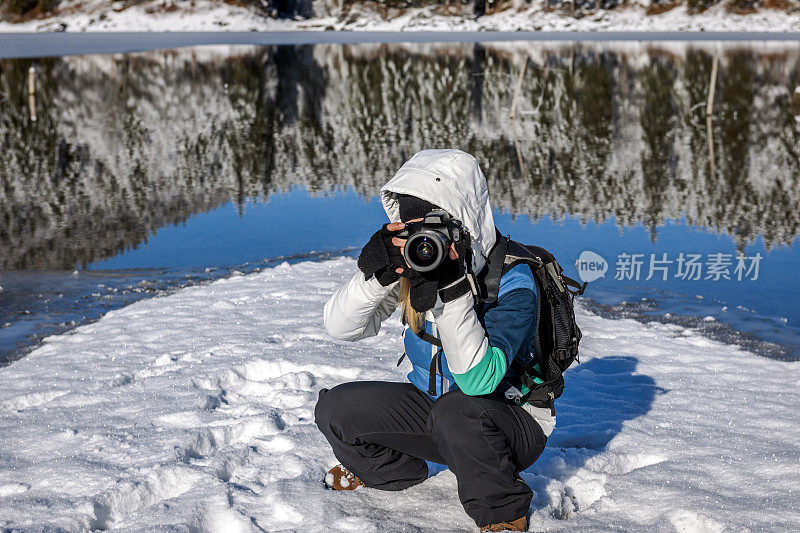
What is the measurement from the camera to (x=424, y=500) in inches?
151

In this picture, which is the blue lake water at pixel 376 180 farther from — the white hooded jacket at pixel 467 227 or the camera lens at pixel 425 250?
the camera lens at pixel 425 250

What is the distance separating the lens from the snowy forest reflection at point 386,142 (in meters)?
14.2

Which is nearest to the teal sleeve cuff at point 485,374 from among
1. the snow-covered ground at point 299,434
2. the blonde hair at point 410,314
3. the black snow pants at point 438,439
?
the black snow pants at point 438,439

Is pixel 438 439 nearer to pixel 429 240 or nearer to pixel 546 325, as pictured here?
pixel 546 325

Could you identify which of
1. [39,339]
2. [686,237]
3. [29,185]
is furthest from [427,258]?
[29,185]

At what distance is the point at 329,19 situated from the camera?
4363 inches

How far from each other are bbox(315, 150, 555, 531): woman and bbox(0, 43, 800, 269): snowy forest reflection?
8335 mm

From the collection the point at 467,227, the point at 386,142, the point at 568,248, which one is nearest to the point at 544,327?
the point at 467,227

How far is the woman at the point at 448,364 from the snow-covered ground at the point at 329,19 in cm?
9153

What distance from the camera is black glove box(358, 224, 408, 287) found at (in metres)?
3.05

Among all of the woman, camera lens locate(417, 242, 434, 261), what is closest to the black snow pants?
the woman

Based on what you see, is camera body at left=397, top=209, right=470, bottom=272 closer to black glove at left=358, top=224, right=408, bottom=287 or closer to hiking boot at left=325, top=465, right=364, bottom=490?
black glove at left=358, top=224, right=408, bottom=287

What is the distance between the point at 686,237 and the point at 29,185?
13290 mm

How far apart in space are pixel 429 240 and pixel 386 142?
19.9m
